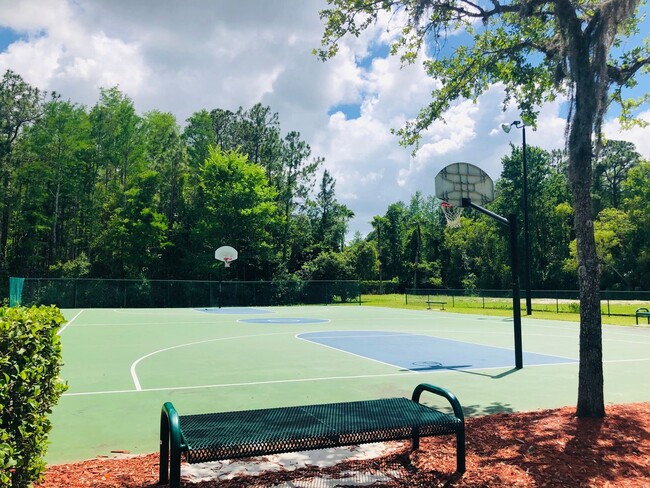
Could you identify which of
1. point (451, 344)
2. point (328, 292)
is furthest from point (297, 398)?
point (328, 292)

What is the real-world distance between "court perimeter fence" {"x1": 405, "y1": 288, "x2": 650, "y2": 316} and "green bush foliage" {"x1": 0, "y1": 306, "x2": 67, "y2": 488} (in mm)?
27528

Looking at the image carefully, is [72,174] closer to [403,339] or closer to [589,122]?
[403,339]

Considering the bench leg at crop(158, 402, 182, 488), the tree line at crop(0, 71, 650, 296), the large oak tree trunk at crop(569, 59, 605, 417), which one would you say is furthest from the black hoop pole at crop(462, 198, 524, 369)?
the tree line at crop(0, 71, 650, 296)

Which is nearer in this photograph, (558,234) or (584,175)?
(584,175)

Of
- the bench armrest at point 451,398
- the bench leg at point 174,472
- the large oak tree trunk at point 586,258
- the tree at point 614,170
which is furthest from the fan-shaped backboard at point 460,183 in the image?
the tree at point 614,170

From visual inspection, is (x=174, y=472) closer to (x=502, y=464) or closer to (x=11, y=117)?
(x=502, y=464)

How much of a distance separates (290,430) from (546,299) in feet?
103

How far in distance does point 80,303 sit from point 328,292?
17.9 meters

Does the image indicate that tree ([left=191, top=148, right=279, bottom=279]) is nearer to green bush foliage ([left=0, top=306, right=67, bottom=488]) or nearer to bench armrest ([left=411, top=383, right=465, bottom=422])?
bench armrest ([left=411, top=383, right=465, bottom=422])

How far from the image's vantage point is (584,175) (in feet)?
19.7

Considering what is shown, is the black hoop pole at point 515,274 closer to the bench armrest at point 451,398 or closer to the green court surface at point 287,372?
the green court surface at point 287,372

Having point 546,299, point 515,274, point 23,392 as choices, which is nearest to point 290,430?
point 23,392

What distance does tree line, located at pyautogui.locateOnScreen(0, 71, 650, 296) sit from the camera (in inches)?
1719

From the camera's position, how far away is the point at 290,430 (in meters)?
3.98
